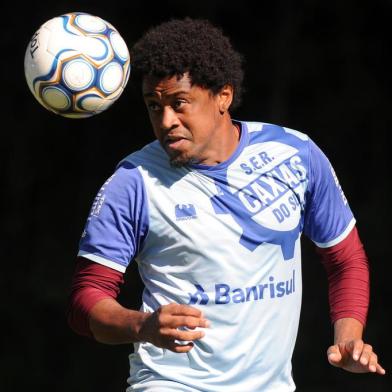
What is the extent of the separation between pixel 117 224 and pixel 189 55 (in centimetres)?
68

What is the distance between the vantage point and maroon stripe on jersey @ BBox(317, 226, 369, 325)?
4547 mm

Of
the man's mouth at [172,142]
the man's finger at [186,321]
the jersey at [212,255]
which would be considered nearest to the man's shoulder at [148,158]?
the jersey at [212,255]

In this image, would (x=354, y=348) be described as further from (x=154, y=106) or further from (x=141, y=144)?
(x=141, y=144)

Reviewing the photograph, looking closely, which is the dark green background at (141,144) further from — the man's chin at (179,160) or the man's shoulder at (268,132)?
the man's chin at (179,160)

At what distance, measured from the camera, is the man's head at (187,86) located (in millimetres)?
4285

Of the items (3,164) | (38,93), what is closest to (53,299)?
(3,164)

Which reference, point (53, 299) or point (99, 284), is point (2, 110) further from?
point (99, 284)

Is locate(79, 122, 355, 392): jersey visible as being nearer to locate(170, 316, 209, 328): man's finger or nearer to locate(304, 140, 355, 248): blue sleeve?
locate(304, 140, 355, 248): blue sleeve

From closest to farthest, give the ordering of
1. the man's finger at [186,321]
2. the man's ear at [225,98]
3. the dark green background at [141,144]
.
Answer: the man's finger at [186,321] < the man's ear at [225,98] < the dark green background at [141,144]

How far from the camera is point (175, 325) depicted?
142 inches

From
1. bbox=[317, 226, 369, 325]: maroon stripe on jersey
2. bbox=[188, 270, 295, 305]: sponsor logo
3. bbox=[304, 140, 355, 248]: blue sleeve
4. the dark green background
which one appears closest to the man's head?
bbox=[304, 140, 355, 248]: blue sleeve

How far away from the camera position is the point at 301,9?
24.3ft

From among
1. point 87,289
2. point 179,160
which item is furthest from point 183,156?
point 87,289

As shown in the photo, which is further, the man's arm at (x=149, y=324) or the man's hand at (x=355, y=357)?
the man's hand at (x=355, y=357)
